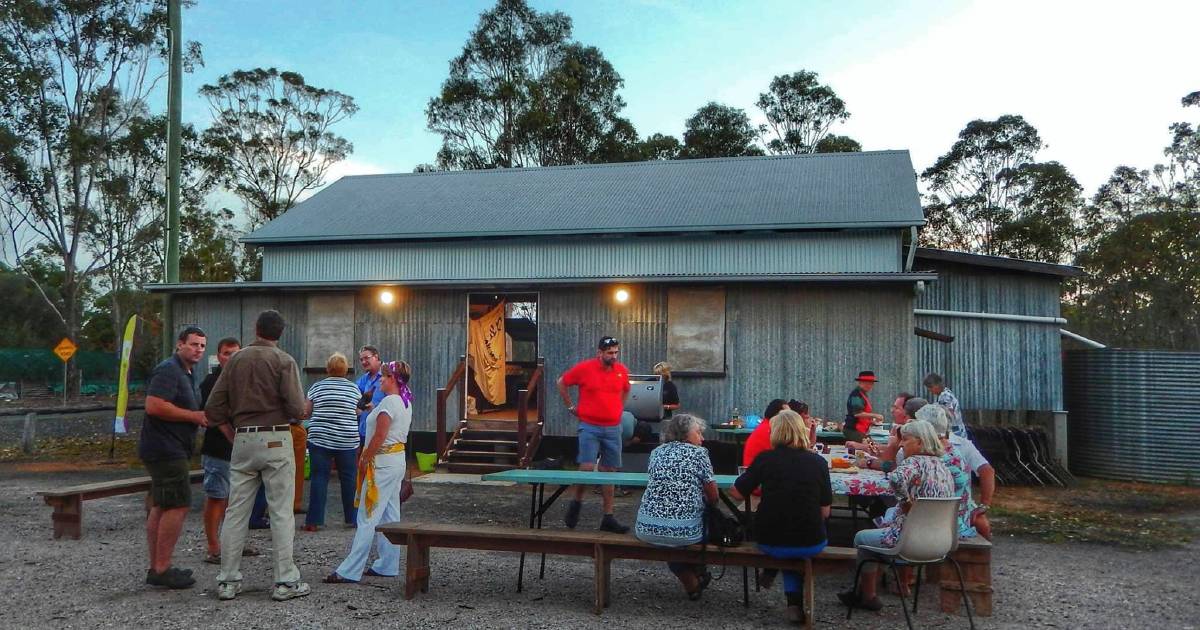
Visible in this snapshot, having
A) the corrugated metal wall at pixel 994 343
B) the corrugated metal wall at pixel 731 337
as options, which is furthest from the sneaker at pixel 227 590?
the corrugated metal wall at pixel 994 343

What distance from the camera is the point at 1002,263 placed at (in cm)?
1377

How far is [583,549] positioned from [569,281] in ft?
23.7

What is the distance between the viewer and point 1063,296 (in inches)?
1447

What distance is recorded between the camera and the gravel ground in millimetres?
5152

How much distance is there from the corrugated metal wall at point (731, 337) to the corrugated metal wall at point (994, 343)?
231 cm

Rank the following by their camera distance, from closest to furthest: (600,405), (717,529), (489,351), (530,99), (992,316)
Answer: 1. (717,529)
2. (600,405)
3. (992,316)
4. (489,351)
5. (530,99)

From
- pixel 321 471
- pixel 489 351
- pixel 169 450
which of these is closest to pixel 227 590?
pixel 169 450

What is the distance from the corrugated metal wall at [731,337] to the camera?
463 inches

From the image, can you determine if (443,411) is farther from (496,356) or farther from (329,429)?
(329,429)

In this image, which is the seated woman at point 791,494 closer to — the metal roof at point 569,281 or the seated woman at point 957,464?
the seated woman at point 957,464

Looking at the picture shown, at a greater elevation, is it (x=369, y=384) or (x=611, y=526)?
(x=369, y=384)

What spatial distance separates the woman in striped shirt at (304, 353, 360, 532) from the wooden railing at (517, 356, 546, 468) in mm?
4030

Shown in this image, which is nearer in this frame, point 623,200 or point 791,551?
point 791,551

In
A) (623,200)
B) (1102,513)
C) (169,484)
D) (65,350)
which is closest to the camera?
(169,484)
